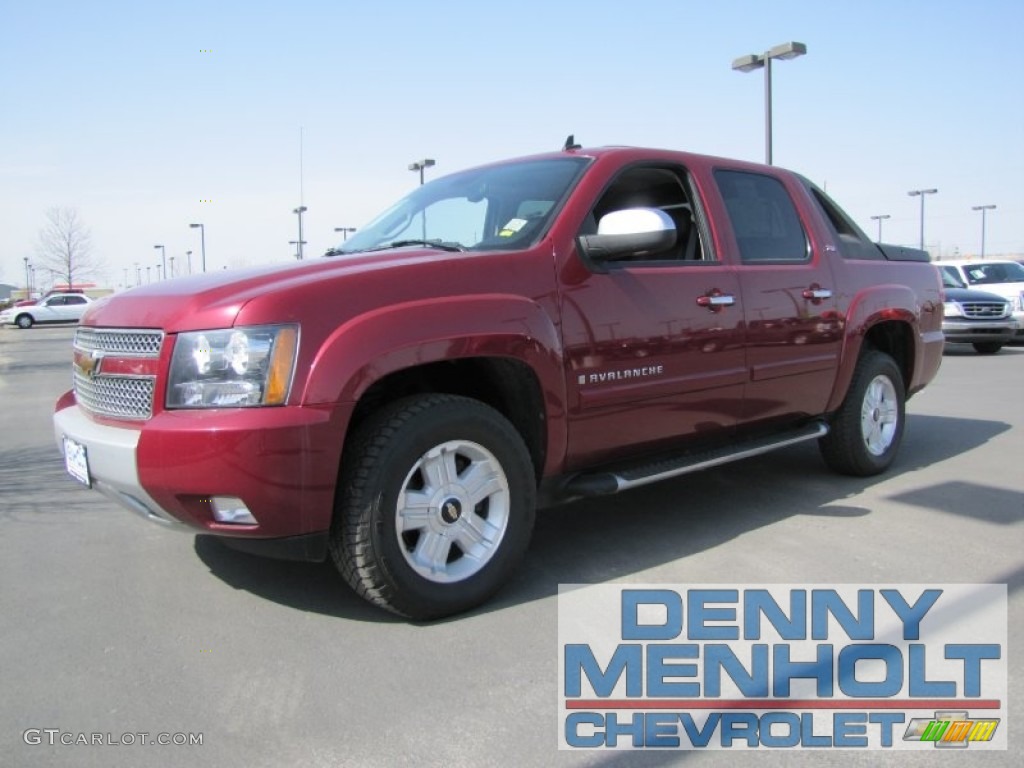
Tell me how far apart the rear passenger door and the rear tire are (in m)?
11.7

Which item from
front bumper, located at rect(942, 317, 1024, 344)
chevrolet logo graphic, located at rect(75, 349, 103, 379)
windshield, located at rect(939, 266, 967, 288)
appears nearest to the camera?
chevrolet logo graphic, located at rect(75, 349, 103, 379)

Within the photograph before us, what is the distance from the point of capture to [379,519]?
297cm

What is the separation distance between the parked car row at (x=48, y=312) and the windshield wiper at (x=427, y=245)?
3895 centimetres

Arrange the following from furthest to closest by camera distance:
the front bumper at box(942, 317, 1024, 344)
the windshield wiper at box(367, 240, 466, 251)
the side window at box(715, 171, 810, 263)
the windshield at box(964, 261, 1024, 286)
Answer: the windshield at box(964, 261, 1024, 286) < the front bumper at box(942, 317, 1024, 344) < the side window at box(715, 171, 810, 263) < the windshield wiper at box(367, 240, 466, 251)

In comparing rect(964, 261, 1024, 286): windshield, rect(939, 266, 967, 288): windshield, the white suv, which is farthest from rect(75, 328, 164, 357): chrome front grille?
rect(964, 261, 1024, 286): windshield

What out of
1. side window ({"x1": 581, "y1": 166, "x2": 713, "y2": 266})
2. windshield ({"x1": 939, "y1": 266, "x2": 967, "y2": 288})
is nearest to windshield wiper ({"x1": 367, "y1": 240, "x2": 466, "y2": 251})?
side window ({"x1": 581, "y1": 166, "x2": 713, "y2": 266})

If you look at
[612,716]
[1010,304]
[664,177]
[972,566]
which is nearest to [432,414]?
[612,716]

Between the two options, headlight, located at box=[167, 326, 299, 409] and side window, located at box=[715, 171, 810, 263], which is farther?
side window, located at box=[715, 171, 810, 263]

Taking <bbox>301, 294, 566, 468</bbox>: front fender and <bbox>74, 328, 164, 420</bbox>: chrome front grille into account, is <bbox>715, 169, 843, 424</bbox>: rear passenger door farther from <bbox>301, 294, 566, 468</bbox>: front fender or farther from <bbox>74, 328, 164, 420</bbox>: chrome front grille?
<bbox>74, 328, 164, 420</bbox>: chrome front grille

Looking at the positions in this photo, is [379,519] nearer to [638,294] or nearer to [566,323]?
[566,323]

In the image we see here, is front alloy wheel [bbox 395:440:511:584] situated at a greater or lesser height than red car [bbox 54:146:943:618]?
lesser

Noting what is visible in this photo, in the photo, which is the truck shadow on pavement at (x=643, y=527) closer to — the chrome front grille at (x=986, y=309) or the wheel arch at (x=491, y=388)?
the wheel arch at (x=491, y=388)

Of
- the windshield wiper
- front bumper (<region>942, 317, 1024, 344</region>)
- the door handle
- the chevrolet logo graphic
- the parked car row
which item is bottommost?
the parked car row

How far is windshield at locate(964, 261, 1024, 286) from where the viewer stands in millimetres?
15969
